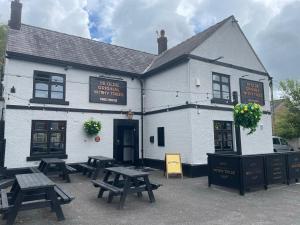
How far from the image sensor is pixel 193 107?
11.8 metres

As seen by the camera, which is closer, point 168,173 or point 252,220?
point 252,220

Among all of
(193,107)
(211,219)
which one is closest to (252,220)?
(211,219)

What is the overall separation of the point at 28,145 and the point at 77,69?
15.4ft

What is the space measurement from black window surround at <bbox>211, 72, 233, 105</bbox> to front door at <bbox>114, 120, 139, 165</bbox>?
5.12m

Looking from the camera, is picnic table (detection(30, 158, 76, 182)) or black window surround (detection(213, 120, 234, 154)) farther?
black window surround (detection(213, 120, 234, 154))

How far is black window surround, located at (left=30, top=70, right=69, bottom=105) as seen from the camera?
1174 centimetres

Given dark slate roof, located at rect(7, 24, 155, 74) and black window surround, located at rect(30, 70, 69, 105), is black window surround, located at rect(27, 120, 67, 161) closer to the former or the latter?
black window surround, located at rect(30, 70, 69, 105)

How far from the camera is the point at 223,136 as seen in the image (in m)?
13.0

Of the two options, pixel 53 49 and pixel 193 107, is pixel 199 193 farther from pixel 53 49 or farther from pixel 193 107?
pixel 53 49

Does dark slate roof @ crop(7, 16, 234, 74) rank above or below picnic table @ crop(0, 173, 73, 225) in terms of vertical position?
above

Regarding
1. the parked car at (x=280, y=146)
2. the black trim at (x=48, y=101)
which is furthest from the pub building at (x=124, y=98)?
the parked car at (x=280, y=146)

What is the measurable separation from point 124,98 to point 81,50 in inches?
159

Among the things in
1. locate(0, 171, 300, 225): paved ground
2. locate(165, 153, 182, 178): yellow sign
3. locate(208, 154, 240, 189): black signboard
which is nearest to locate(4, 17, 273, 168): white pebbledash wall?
locate(165, 153, 182, 178): yellow sign

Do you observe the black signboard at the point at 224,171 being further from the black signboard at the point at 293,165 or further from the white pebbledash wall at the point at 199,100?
the black signboard at the point at 293,165
